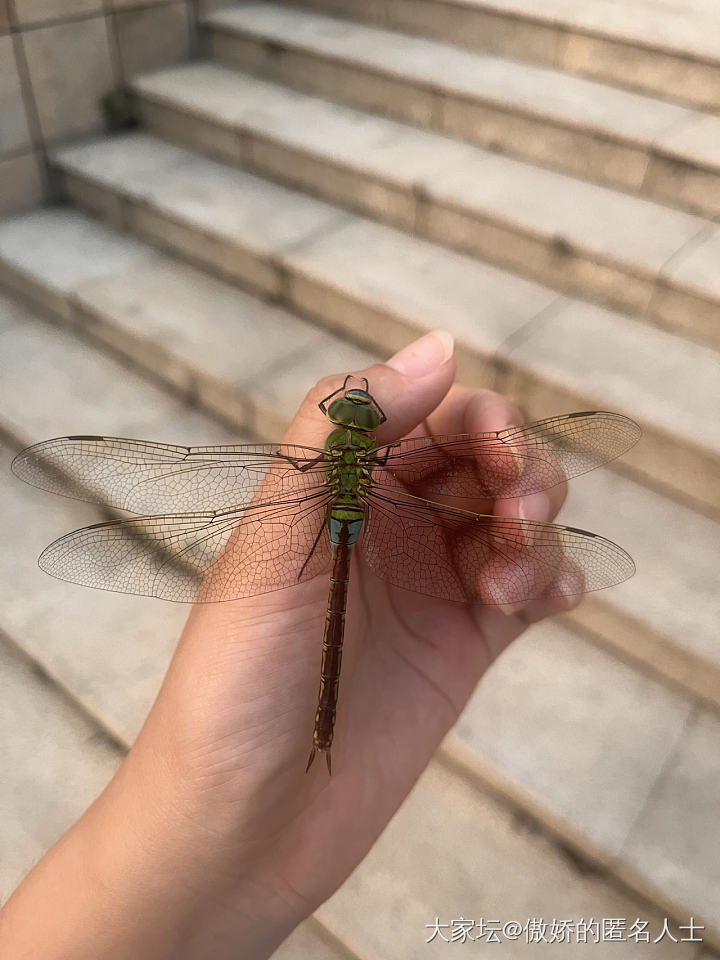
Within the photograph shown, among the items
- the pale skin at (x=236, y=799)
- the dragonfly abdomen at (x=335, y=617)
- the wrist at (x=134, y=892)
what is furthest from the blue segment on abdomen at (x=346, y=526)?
the wrist at (x=134, y=892)

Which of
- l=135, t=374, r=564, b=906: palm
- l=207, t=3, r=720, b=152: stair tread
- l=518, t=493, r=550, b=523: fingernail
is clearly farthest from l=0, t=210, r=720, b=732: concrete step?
l=207, t=3, r=720, b=152: stair tread

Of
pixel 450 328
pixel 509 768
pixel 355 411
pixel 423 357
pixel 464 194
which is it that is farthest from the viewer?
pixel 464 194

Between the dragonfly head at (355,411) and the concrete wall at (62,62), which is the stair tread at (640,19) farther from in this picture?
the dragonfly head at (355,411)

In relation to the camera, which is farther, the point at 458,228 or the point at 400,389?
the point at 458,228

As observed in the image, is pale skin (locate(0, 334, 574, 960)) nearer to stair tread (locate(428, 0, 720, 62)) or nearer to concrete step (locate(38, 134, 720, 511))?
concrete step (locate(38, 134, 720, 511))

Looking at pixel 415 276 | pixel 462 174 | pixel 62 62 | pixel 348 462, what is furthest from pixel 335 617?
pixel 62 62

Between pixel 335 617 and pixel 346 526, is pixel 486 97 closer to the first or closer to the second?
pixel 346 526
